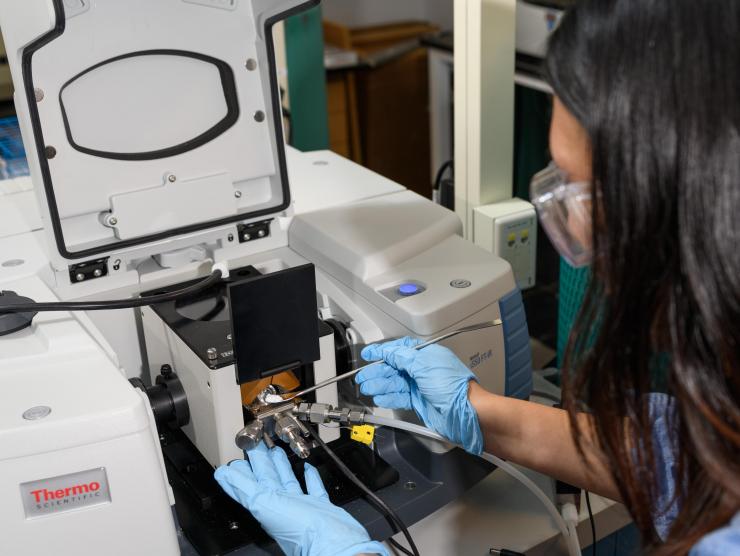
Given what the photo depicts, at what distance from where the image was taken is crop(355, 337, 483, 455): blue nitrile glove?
1.06 meters

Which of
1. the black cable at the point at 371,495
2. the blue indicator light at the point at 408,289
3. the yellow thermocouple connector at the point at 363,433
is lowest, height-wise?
the black cable at the point at 371,495

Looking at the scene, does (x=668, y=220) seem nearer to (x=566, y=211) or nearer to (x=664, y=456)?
(x=566, y=211)

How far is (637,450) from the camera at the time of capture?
832 mm

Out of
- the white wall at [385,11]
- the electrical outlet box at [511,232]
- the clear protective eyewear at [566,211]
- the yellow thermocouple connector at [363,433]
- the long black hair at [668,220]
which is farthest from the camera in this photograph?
the white wall at [385,11]

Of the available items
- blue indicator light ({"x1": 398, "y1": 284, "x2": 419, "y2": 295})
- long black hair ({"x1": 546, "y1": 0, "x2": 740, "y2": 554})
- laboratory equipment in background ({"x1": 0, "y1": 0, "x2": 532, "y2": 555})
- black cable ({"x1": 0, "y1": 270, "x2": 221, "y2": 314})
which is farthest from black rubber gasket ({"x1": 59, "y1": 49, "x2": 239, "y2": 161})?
long black hair ({"x1": 546, "y1": 0, "x2": 740, "y2": 554})

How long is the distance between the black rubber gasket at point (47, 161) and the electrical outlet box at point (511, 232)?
0.38 meters

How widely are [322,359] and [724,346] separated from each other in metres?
0.51

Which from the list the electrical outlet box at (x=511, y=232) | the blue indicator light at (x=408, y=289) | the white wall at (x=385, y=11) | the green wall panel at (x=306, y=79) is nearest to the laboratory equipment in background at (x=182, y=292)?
the blue indicator light at (x=408, y=289)

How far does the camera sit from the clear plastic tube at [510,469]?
1079mm

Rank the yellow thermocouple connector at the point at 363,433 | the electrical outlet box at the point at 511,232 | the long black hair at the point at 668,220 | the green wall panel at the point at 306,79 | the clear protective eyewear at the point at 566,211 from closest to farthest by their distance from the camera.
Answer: the long black hair at the point at 668,220 → the clear protective eyewear at the point at 566,211 → the yellow thermocouple connector at the point at 363,433 → the electrical outlet box at the point at 511,232 → the green wall panel at the point at 306,79

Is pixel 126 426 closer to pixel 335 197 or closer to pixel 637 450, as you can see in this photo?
pixel 637 450

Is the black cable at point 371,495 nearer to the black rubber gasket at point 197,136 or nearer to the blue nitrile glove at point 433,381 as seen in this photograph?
the blue nitrile glove at point 433,381

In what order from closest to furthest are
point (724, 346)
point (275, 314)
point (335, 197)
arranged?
point (724, 346) < point (275, 314) < point (335, 197)

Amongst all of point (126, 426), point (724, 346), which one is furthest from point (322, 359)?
point (724, 346)
